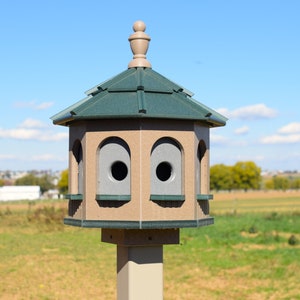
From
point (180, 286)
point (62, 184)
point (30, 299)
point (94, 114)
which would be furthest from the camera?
point (62, 184)

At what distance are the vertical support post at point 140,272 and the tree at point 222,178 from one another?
331ft

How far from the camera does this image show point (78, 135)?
4.66m

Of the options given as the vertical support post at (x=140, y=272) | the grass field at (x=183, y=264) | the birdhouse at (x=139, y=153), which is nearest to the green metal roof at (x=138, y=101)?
the birdhouse at (x=139, y=153)

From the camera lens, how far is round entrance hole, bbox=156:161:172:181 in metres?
4.61

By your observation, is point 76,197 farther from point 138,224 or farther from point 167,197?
point 167,197

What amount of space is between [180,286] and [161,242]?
332 inches

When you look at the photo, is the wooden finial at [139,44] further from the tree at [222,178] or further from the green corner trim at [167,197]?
the tree at [222,178]

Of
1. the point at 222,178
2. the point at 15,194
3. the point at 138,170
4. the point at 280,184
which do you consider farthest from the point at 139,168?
the point at 280,184

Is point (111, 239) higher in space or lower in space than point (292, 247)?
higher

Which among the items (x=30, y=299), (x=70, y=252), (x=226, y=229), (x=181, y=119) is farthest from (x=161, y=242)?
(x=226, y=229)

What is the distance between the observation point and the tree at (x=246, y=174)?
10706 cm

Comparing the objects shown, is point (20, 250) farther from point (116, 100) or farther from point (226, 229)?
point (116, 100)

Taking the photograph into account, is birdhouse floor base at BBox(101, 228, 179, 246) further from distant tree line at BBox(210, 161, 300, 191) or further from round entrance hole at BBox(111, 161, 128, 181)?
distant tree line at BBox(210, 161, 300, 191)

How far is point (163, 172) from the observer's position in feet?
15.3
